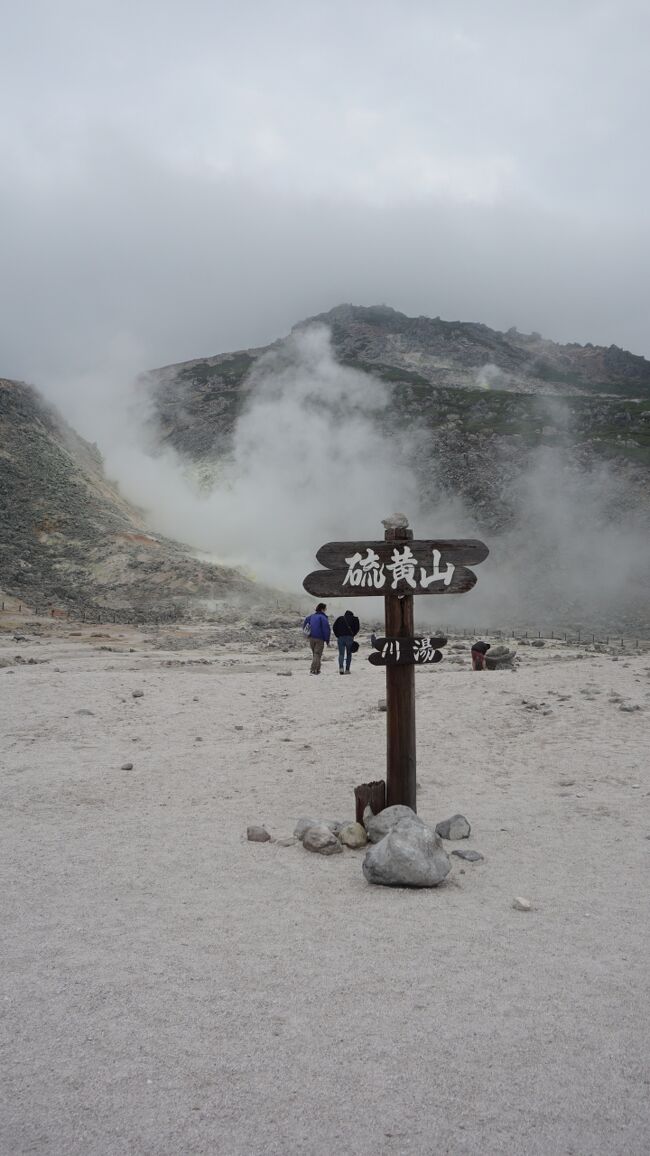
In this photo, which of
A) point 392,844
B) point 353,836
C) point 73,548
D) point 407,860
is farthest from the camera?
point 73,548

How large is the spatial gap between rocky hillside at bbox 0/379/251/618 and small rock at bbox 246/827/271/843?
2366 cm

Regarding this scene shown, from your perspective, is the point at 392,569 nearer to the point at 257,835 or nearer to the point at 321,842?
the point at 321,842

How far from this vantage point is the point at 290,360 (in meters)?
86.2

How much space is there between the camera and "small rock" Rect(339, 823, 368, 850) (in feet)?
19.7

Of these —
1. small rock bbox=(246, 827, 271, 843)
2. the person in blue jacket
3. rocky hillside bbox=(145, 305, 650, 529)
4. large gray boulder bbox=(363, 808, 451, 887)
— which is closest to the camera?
large gray boulder bbox=(363, 808, 451, 887)

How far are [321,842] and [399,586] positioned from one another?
7.24 feet

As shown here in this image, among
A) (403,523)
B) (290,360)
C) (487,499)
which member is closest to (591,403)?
(487,499)

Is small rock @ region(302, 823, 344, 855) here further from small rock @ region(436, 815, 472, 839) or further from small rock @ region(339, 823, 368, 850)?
small rock @ region(436, 815, 472, 839)

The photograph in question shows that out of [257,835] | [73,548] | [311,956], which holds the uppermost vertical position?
[73,548]

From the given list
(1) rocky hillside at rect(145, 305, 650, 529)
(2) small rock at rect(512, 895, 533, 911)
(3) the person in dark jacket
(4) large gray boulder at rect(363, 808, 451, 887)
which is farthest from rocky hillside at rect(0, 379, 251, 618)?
(2) small rock at rect(512, 895, 533, 911)

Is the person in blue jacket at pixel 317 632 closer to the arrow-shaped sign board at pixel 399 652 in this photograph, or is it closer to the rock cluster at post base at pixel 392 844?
the arrow-shaped sign board at pixel 399 652

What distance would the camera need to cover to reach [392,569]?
6316 millimetres

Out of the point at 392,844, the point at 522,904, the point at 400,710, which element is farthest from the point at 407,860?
the point at 400,710

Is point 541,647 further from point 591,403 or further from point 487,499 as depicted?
point 591,403
